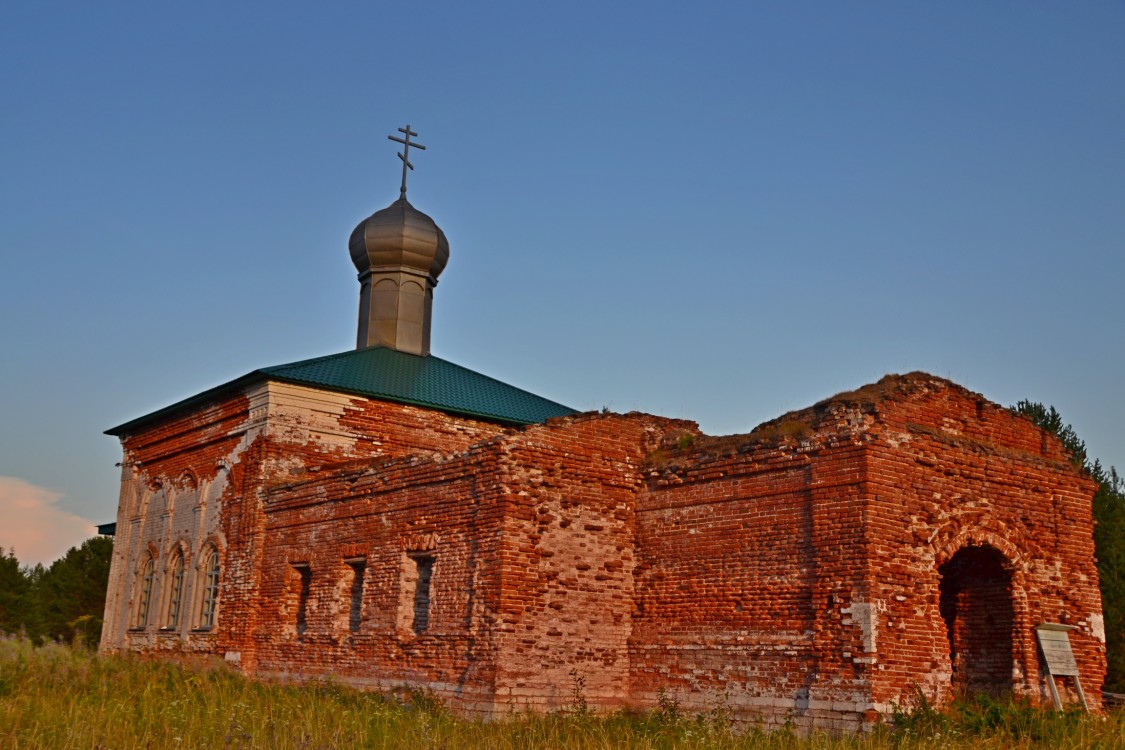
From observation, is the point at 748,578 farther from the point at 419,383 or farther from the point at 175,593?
the point at 175,593

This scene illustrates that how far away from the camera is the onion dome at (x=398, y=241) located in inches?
931

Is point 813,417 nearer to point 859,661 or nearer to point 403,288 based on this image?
point 859,661

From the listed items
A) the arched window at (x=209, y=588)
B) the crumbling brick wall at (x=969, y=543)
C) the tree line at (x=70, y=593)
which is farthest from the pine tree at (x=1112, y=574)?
the tree line at (x=70, y=593)

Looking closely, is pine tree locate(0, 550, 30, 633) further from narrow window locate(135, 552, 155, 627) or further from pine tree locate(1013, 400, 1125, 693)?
pine tree locate(1013, 400, 1125, 693)

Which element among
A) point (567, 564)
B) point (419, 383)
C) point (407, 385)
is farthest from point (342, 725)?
point (419, 383)

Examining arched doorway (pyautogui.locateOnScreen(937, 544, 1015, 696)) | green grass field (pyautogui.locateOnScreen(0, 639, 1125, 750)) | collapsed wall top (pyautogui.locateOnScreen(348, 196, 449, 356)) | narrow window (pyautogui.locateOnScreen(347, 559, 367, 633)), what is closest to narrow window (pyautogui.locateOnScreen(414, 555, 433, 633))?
narrow window (pyautogui.locateOnScreen(347, 559, 367, 633))

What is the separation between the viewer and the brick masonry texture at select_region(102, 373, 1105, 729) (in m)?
11.2

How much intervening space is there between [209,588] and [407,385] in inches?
189

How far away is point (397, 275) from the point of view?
77.9ft

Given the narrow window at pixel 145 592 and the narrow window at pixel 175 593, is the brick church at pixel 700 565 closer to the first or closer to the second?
the narrow window at pixel 175 593

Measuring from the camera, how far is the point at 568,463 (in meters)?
13.4

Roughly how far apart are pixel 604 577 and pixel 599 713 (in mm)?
1569

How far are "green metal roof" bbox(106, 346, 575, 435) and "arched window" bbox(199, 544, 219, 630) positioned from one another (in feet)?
9.00

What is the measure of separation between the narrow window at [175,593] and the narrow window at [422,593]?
6.91m
